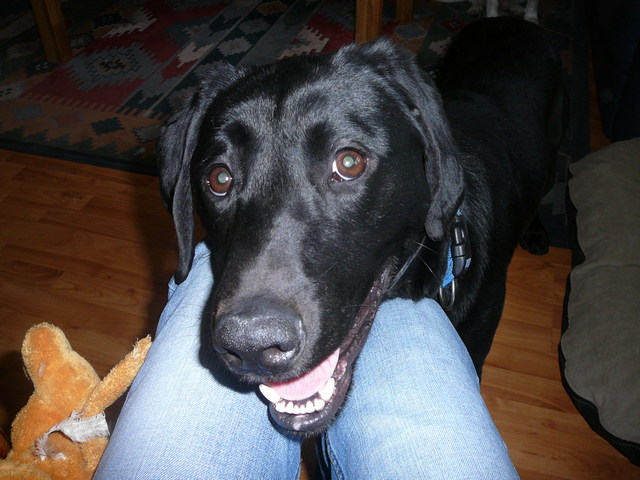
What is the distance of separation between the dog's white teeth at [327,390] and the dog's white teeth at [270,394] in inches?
4.0

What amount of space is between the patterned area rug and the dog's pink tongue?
2292 millimetres

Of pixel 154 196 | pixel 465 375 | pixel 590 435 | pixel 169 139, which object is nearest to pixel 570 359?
pixel 590 435

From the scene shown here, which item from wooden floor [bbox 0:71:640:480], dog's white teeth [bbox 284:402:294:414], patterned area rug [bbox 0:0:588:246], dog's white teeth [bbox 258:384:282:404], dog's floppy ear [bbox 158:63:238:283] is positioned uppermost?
dog's floppy ear [bbox 158:63:238:283]

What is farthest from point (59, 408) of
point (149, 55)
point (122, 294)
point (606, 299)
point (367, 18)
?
point (149, 55)

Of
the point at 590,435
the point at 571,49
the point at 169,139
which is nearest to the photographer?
the point at 169,139

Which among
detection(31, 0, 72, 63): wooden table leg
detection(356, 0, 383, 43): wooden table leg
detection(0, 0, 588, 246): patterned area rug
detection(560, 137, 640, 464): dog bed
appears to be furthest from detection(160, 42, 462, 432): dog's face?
detection(31, 0, 72, 63): wooden table leg

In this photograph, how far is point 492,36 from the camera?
2803 millimetres

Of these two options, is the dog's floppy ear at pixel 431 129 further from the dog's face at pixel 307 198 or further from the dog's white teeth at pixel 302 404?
the dog's white teeth at pixel 302 404

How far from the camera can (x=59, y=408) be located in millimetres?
1358

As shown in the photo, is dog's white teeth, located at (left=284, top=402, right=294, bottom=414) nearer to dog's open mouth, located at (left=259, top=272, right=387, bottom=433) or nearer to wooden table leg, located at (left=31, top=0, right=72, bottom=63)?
dog's open mouth, located at (left=259, top=272, right=387, bottom=433)

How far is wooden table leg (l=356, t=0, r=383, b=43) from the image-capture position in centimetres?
405

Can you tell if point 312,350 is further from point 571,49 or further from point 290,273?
point 571,49

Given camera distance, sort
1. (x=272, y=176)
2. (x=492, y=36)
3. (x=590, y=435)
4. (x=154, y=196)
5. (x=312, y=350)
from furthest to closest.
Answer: (x=154, y=196) < (x=492, y=36) < (x=590, y=435) < (x=272, y=176) < (x=312, y=350)

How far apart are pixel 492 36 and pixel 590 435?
193 centimetres
